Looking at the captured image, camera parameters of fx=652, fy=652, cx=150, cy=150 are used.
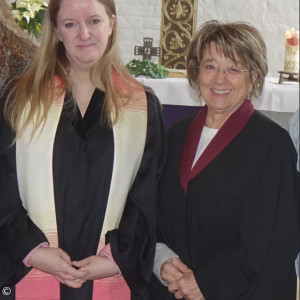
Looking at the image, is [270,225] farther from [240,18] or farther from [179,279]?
[240,18]

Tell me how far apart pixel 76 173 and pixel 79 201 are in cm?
10

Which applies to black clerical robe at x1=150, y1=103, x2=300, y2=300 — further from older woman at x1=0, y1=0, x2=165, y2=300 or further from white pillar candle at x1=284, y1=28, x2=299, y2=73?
white pillar candle at x1=284, y1=28, x2=299, y2=73

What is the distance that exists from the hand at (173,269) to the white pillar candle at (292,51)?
95.8 inches

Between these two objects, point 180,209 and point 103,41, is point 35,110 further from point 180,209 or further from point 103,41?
point 180,209

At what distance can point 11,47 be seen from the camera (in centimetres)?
276

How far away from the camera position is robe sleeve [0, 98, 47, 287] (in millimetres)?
2363

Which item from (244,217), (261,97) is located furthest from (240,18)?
(244,217)

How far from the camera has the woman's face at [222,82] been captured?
2420mm

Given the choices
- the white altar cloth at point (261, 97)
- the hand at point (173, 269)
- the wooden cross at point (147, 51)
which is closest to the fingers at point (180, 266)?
the hand at point (173, 269)

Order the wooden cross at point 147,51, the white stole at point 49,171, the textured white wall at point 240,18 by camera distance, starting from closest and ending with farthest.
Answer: the white stole at point 49,171 < the wooden cross at point 147,51 < the textured white wall at point 240,18

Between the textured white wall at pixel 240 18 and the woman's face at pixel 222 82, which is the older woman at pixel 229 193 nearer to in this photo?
the woman's face at pixel 222 82

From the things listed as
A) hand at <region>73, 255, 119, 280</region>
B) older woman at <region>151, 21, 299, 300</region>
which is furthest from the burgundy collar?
hand at <region>73, 255, 119, 280</region>

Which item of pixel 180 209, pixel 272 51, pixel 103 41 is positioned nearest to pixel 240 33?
pixel 103 41

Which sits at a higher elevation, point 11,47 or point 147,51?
point 11,47
